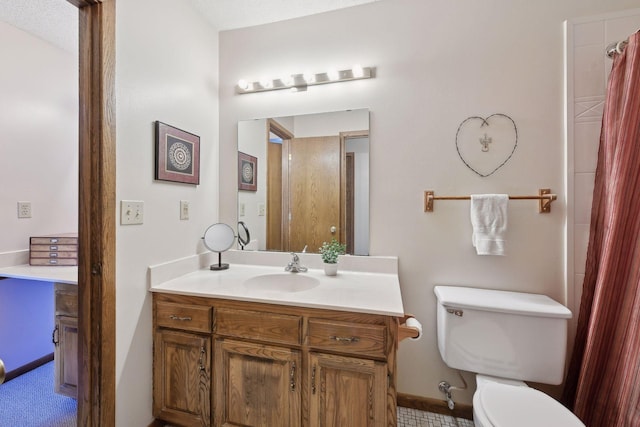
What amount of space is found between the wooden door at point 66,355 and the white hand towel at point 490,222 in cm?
229

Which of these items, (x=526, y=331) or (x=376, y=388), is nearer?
(x=376, y=388)

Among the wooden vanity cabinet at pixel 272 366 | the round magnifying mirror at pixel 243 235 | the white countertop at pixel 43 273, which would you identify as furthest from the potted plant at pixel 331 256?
the white countertop at pixel 43 273

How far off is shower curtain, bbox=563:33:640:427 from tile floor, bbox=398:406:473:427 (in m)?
0.55

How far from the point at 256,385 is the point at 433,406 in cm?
106

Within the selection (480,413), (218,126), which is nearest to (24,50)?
(218,126)

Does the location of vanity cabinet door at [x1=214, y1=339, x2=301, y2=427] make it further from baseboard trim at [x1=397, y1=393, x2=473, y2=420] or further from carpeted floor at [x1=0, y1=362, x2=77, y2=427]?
carpeted floor at [x1=0, y1=362, x2=77, y2=427]

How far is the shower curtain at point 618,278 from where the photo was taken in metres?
1.09

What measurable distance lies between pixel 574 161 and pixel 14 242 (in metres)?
3.49

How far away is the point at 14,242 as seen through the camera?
6.18 ft

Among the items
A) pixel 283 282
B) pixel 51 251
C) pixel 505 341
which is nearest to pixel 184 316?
pixel 283 282

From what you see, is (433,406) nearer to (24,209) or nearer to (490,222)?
(490,222)

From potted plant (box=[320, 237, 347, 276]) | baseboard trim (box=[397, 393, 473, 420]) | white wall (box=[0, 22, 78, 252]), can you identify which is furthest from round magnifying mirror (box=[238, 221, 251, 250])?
white wall (box=[0, 22, 78, 252])

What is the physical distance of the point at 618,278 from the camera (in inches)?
46.1

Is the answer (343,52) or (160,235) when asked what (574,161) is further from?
(160,235)
